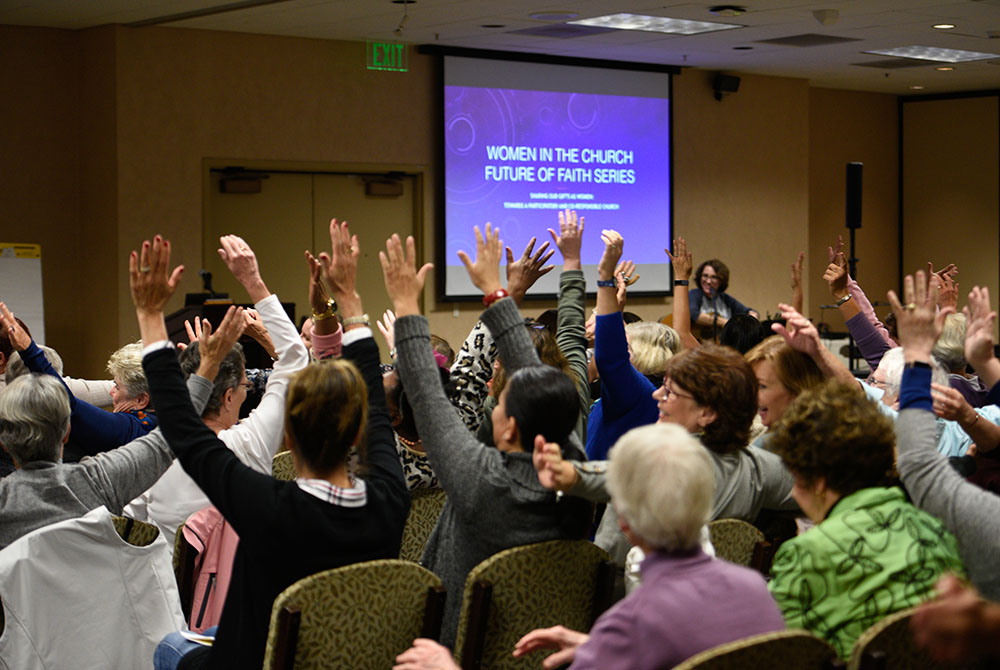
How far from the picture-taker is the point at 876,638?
6.16 ft

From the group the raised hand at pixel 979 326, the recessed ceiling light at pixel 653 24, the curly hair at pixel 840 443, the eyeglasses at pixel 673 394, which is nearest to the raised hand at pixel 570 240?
the eyeglasses at pixel 673 394

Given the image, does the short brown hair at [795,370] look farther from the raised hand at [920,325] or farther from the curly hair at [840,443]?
the curly hair at [840,443]

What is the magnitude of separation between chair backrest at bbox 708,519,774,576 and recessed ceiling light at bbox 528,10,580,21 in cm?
631

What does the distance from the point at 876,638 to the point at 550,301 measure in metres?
8.50

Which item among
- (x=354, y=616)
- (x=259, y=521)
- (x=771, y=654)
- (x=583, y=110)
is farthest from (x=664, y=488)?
(x=583, y=110)

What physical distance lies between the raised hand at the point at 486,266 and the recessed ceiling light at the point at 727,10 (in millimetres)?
5900

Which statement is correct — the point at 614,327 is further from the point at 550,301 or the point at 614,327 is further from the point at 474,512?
the point at 550,301

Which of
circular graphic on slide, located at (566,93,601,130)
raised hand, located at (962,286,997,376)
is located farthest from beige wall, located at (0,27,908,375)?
raised hand, located at (962,286,997,376)

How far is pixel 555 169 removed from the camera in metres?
10.1

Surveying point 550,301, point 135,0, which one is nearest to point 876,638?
point 135,0

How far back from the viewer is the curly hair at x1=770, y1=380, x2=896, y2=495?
6.75 feet

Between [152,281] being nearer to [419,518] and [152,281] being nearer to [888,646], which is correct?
[419,518]

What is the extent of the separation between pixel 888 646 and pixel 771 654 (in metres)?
0.32

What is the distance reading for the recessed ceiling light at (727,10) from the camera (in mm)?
A: 8141
